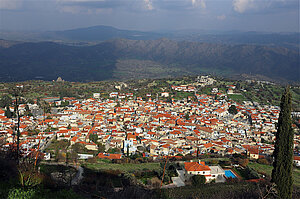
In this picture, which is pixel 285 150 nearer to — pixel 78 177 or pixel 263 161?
pixel 78 177

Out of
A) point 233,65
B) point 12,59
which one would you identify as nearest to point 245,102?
point 233,65

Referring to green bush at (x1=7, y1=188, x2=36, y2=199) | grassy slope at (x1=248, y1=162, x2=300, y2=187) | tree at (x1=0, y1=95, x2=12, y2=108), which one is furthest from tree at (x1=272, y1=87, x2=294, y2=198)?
tree at (x1=0, y1=95, x2=12, y2=108)

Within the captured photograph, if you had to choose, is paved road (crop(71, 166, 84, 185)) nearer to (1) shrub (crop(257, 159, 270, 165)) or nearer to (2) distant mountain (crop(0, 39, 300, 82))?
(1) shrub (crop(257, 159, 270, 165))

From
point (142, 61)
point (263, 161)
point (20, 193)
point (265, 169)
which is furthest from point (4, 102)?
point (142, 61)

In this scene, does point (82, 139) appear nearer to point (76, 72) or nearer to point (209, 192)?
point (209, 192)

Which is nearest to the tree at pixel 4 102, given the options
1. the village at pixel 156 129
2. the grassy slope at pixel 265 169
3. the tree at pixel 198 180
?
the village at pixel 156 129

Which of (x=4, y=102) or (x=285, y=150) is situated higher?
(x=285, y=150)
